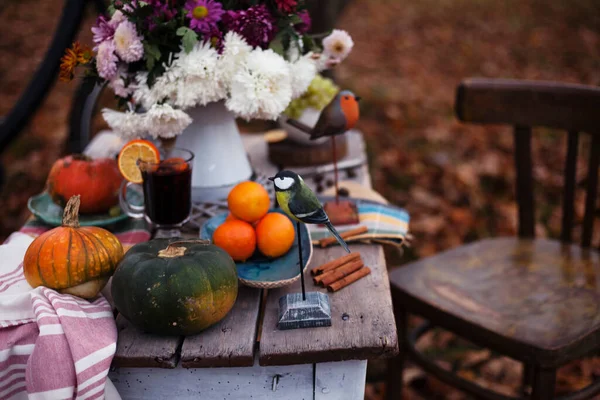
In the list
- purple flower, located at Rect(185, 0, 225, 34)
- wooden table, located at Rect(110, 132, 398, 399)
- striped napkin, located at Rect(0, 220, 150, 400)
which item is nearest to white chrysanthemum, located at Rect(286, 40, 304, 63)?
purple flower, located at Rect(185, 0, 225, 34)

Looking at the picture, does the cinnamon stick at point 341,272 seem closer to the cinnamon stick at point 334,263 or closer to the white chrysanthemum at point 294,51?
the cinnamon stick at point 334,263

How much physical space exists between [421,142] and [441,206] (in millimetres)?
700

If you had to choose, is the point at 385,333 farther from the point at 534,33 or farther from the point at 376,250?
the point at 534,33

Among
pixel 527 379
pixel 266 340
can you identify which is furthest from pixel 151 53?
pixel 527 379

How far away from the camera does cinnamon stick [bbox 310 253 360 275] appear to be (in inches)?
50.9

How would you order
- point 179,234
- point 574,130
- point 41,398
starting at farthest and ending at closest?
point 574,130 → point 179,234 → point 41,398

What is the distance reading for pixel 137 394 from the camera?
1.11m

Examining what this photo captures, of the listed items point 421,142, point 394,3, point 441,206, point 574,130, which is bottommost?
point 441,206

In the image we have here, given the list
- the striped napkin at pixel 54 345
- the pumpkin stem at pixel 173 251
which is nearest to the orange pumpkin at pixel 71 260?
the striped napkin at pixel 54 345

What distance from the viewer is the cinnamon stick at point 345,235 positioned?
1.42 m

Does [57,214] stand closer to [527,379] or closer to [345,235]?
[345,235]

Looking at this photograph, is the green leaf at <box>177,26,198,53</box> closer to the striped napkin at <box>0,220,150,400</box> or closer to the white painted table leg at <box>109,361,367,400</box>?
the striped napkin at <box>0,220,150,400</box>

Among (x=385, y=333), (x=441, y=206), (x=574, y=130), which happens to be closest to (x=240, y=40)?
(x=385, y=333)

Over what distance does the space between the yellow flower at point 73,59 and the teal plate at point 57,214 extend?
0.36m
